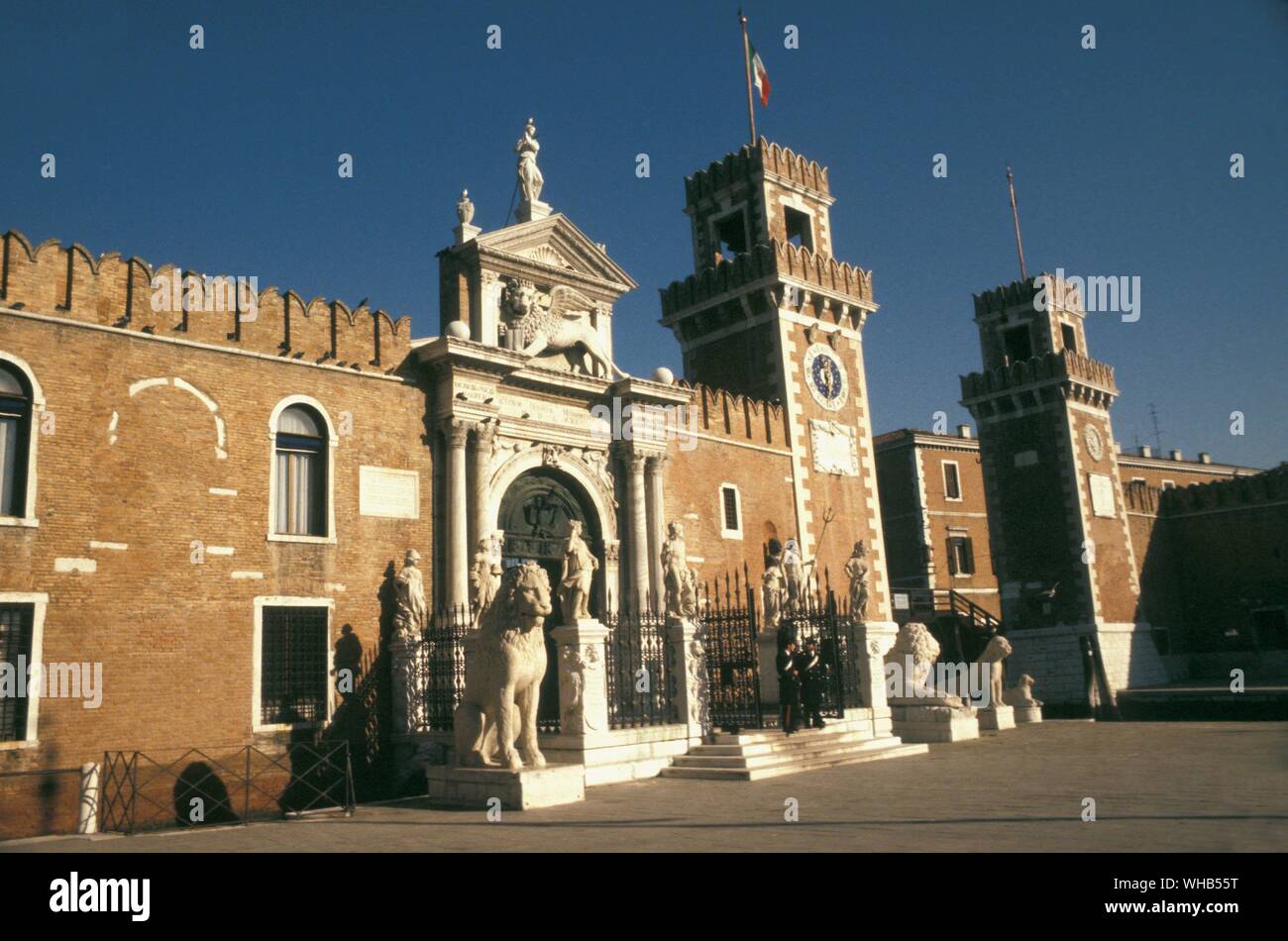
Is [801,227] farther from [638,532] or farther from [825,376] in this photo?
[638,532]

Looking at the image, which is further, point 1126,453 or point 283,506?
point 1126,453

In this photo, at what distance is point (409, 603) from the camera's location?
17938mm

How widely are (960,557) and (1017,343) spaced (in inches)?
434

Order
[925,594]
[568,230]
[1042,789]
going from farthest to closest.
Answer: [925,594]
[568,230]
[1042,789]

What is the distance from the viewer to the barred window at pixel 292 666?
1652cm

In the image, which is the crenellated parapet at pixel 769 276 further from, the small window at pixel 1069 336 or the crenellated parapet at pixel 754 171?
the small window at pixel 1069 336

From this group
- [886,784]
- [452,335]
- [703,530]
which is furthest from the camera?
[703,530]

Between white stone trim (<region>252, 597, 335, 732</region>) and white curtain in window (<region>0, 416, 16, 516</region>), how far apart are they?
3802mm

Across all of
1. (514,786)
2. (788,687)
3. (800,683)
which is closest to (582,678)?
(514,786)

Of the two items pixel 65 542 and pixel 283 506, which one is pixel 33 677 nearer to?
pixel 65 542

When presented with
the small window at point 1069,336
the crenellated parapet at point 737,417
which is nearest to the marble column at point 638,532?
the crenellated parapet at point 737,417

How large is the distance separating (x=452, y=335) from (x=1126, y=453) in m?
48.7
